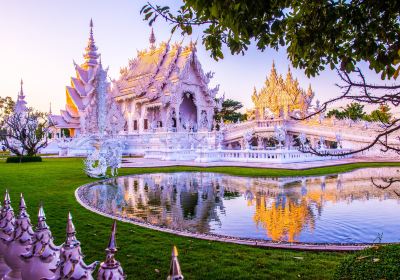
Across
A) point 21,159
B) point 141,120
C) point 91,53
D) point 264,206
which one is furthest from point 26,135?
point 264,206

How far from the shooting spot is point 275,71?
38375 millimetres

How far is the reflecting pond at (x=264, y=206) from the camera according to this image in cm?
653

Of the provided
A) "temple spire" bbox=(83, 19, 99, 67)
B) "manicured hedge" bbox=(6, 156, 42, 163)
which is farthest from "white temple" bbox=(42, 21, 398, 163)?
"manicured hedge" bbox=(6, 156, 42, 163)

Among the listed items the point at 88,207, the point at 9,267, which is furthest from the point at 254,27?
the point at 88,207

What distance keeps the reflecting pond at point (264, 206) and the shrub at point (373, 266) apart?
49.6 inches

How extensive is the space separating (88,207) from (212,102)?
3330cm

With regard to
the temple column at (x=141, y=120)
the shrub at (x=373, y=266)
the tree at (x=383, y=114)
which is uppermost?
the temple column at (x=141, y=120)

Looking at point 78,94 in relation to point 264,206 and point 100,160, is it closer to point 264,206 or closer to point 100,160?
point 100,160

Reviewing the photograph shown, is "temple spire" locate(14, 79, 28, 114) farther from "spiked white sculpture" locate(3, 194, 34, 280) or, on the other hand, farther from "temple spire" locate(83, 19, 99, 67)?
"spiked white sculpture" locate(3, 194, 34, 280)

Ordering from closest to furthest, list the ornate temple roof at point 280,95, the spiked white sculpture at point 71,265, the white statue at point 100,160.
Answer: the spiked white sculpture at point 71,265, the white statue at point 100,160, the ornate temple roof at point 280,95

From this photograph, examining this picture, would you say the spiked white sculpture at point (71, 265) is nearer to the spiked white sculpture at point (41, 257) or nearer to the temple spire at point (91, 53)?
the spiked white sculpture at point (41, 257)

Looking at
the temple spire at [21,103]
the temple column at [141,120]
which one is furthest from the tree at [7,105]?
the temple column at [141,120]

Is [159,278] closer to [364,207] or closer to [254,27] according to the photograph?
[254,27]

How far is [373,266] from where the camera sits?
3.48 meters
